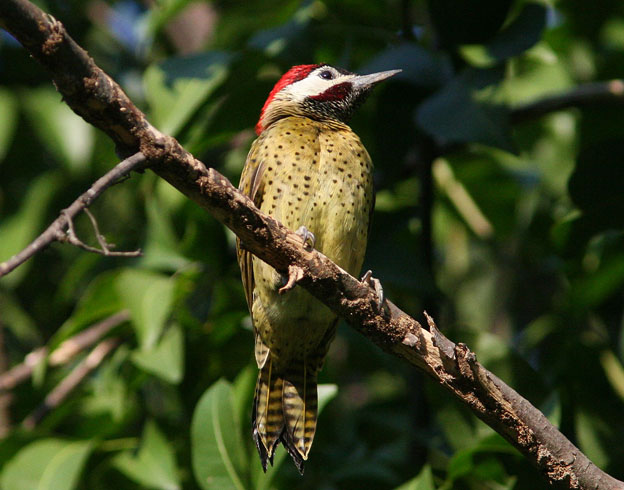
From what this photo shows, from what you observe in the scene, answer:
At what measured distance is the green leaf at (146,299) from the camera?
3542mm

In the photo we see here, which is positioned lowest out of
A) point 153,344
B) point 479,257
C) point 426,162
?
point 479,257

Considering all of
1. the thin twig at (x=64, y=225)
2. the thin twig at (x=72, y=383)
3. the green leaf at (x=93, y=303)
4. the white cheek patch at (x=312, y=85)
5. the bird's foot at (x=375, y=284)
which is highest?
the thin twig at (x=64, y=225)

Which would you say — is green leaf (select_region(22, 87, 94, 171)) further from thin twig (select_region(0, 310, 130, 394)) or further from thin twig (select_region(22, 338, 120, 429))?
thin twig (select_region(22, 338, 120, 429))

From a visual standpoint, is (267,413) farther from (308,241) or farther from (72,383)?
(72,383)

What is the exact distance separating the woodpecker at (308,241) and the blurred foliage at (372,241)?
0.18 m

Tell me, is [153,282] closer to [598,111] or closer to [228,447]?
[228,447]

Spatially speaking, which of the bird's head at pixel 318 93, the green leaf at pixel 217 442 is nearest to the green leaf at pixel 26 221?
the bird's head at pixel 318 93

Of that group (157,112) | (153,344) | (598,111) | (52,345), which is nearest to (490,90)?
(598,111)

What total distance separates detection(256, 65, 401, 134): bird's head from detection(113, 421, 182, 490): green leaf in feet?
5.15

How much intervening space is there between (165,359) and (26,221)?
1.85 m

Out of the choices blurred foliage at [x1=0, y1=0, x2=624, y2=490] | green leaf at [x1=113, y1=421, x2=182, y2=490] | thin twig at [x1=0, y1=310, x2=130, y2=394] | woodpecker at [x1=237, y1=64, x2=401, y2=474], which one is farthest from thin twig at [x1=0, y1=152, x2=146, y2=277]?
thin twig at [x1=0, y1=310, x2=130, y2=394]

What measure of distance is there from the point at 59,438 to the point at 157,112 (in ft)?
5.41

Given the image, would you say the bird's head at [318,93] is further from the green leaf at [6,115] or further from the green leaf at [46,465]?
the green leaf at [46,465]

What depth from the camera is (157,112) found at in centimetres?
390
